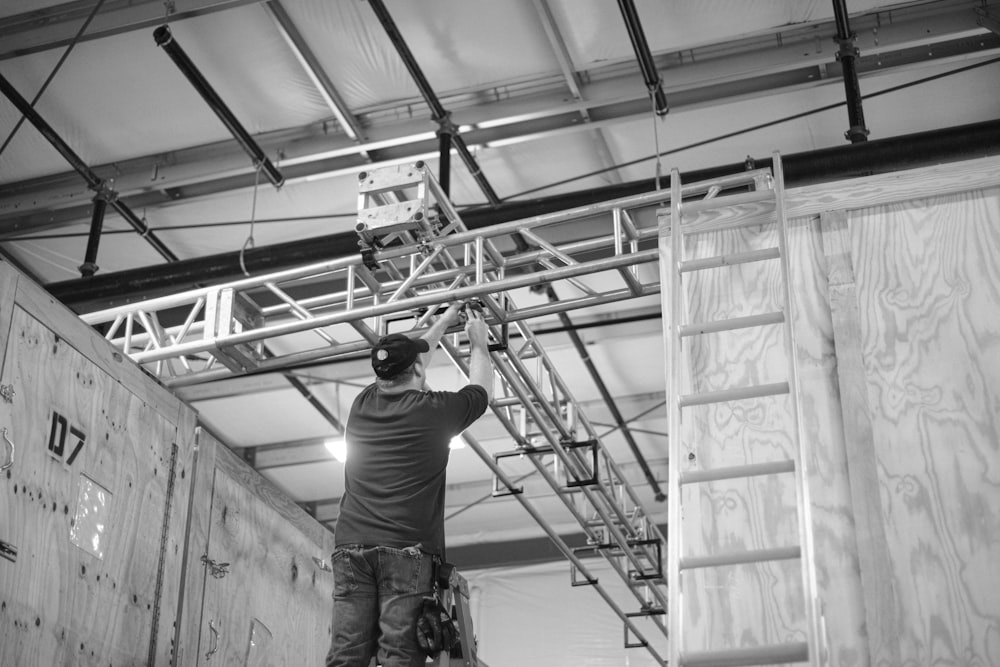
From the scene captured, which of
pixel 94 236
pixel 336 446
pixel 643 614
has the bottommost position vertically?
pixel 643 614

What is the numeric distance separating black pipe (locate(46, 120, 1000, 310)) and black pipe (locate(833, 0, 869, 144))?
0.12 meters

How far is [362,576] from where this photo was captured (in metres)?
5.34


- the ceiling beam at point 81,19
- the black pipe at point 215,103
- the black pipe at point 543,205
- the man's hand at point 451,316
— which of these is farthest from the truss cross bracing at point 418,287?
the ceiling beam at point 81,19

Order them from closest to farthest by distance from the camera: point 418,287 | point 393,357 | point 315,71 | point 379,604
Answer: point 379,604, point 393,357, point 418,287, point 315,71

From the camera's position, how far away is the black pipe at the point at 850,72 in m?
8.95

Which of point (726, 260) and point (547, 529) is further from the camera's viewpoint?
point (547, 529)

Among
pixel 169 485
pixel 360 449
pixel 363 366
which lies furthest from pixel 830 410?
pixel 363 366

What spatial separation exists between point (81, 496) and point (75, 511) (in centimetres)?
10

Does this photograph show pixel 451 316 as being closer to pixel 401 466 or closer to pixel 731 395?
pixel 401 466

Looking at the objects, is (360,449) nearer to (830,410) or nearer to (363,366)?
(830,410)

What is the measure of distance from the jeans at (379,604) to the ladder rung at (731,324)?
170 centimetres

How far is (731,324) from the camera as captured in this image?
5035 millimetres

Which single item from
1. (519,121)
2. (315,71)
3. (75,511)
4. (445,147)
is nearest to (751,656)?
(75,511)

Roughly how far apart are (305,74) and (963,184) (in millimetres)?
6470
